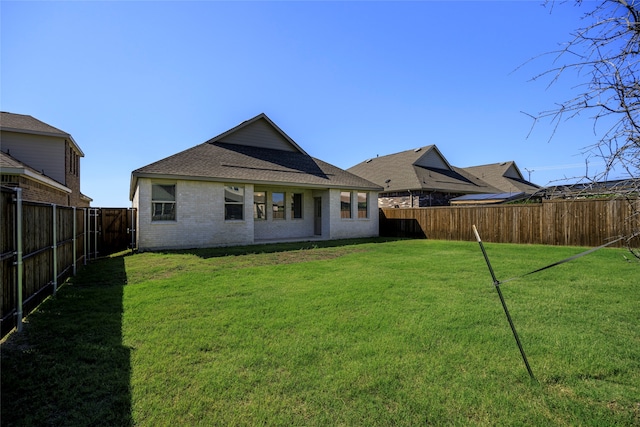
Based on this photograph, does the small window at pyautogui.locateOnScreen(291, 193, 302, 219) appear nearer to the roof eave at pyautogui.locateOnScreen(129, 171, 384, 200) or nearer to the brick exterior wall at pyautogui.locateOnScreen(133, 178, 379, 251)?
the brick exterior wall at pyautogui.locateOnScreen(133, 178, 379, 251)

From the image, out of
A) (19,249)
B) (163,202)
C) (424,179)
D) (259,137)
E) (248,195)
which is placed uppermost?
(259,137)

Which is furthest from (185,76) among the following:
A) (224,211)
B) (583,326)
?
(583,326)

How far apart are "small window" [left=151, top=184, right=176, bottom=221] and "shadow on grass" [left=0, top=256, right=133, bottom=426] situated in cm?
732

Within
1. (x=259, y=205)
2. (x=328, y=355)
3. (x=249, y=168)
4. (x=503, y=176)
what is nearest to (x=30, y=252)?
(x=328, y=355)

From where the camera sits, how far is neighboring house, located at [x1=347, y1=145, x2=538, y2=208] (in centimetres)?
2192

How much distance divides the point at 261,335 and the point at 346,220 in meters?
13.8

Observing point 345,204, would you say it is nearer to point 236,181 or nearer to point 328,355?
point 236,181

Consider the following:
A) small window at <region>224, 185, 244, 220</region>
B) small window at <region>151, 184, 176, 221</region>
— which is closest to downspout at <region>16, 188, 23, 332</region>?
small window at <region>151, 184, 176, 221</region>

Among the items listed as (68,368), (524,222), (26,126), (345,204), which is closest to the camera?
(68,368)

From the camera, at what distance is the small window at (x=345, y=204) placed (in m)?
17.3

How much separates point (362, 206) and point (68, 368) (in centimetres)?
1637

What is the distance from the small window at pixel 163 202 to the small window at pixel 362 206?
10.2 meters

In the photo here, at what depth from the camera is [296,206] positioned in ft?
56.4

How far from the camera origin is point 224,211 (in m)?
13.6
